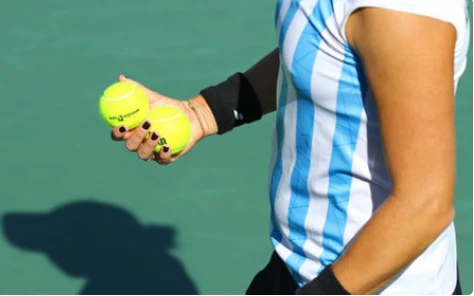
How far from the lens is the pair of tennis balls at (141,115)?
2.18 metres

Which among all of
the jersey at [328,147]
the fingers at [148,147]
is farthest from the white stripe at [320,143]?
the fingers at [148,147]

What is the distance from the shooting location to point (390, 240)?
1577mm

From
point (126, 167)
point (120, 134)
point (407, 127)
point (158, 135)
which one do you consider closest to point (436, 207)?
point (407, 127)

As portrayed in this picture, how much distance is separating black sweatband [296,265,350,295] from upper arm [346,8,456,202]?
22cm

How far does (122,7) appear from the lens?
5.02m

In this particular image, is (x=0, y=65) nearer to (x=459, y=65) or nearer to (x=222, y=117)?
(x=222, y=117)

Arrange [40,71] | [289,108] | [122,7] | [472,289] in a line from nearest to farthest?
[289,108] → [472,289] → [40,71] → [122,7]

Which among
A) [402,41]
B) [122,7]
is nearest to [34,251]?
[122,7]

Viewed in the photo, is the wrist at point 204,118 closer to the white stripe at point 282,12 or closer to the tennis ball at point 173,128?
the tennis ball at point 173,128

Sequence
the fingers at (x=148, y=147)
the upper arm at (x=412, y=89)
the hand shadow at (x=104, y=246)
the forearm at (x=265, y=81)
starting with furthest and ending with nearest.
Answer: the hand shadow at (x=104, y=246) < the forearm at (x=265, y=81) < the fingers at (x=148, y=147) < the upper arm at (x=412, y=89)

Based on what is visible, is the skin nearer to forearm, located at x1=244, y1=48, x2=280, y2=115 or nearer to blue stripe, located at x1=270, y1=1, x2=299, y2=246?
blue stripe, located at x1=270, y1=1, x2=299, y2=246

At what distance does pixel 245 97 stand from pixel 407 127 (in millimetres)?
816

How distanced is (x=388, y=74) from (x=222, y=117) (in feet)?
2.60

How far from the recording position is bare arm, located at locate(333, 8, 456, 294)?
147cm
